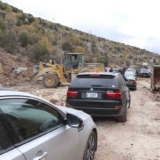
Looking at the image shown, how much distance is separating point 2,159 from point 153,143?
4.63 metres

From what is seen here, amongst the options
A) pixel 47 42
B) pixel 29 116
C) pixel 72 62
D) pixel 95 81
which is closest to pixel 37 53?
pixel 47 42

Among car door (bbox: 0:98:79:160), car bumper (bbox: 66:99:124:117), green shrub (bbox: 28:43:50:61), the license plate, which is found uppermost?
green shrub (bbox: 28:43:50:61)

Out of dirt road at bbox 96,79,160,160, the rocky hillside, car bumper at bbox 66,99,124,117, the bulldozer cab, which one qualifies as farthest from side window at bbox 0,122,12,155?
the rocky hillside

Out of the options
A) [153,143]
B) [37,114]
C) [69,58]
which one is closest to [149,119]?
[153,143]

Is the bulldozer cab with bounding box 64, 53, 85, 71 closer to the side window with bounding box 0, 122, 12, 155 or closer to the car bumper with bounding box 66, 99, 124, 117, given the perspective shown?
the car bumper with bounding box 66, 99, 124, 117

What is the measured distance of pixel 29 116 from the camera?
2967 mm

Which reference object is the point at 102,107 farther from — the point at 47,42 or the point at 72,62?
the point at 47,42

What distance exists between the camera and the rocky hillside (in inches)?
1693

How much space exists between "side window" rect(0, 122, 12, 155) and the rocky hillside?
1545 inches

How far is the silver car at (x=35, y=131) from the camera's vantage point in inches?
95.9

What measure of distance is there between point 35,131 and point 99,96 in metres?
4.65

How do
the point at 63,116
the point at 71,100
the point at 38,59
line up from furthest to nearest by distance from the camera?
the point at 38,59 < the point at 71,100 < the point at 63,116

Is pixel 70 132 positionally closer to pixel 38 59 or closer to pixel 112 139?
pixel 112 139

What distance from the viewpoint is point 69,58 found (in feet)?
73.2
